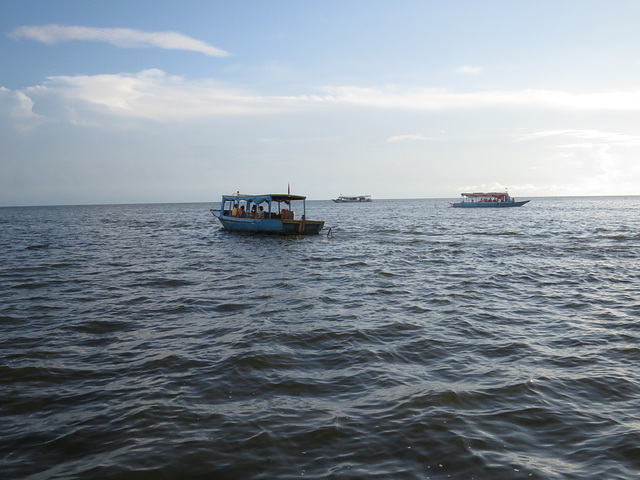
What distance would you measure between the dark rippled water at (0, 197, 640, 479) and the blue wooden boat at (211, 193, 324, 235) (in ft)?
52.2

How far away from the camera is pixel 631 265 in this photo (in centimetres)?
1762

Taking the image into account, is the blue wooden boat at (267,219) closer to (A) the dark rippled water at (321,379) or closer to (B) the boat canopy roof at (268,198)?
(B) the boat canopy roof at (268,198)

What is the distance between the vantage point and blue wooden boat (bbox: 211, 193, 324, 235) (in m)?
30.2

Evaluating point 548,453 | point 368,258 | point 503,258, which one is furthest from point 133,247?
point 548,453

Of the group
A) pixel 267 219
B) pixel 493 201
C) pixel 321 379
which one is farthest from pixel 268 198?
pixel 493 201

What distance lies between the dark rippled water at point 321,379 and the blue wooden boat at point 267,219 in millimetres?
15909

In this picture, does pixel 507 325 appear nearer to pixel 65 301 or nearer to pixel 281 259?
pixel 65 301

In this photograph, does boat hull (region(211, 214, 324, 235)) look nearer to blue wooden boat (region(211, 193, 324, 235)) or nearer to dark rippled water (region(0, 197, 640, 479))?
blue wooden boat (region(211, 193, 324, 235))

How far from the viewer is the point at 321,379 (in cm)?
657

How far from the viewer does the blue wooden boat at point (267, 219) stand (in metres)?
30.2

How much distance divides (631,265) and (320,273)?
43.3 feet

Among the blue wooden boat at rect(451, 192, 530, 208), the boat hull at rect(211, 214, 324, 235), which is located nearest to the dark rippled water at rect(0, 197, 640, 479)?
the boat hull at rect(211, 214, 324, 235)

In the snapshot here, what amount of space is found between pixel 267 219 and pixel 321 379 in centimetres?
2465

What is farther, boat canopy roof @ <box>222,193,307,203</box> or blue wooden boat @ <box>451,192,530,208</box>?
blue wooden boat @ <box>451,192,530,208</box>
